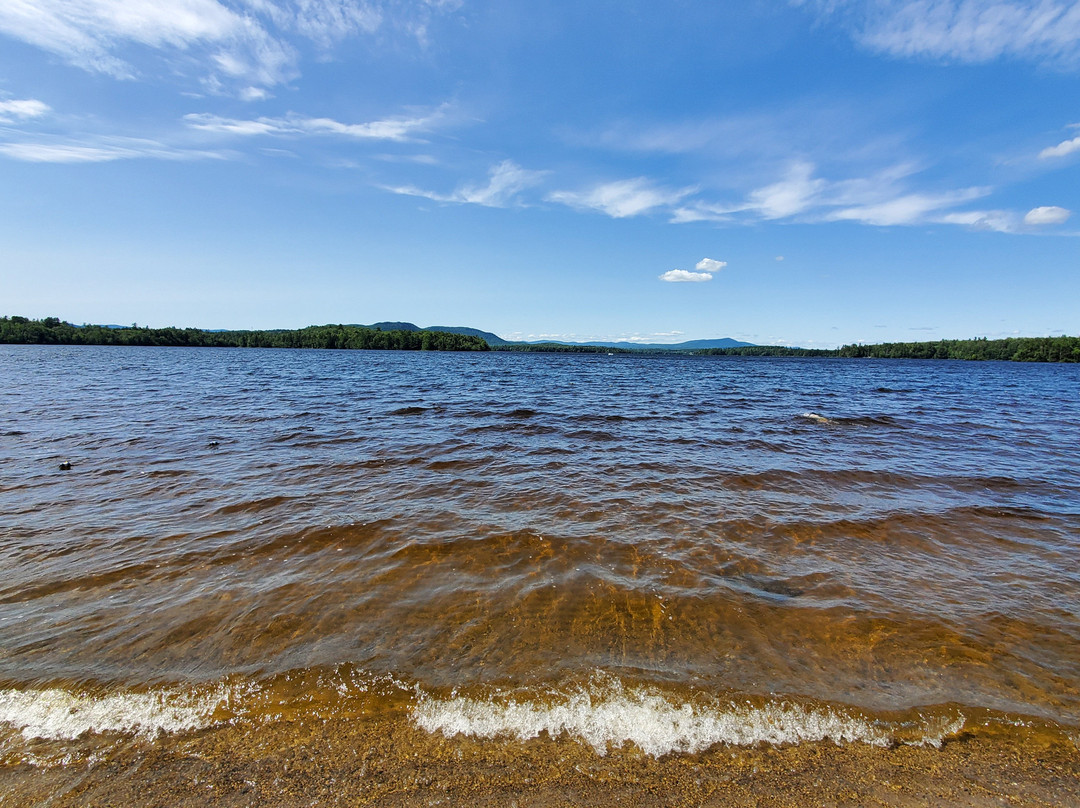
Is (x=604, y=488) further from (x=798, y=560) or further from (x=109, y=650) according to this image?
(x=109, y=650)

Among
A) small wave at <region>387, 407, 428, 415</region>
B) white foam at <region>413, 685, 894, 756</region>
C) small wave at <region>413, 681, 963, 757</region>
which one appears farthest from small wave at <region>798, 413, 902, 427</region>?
white foam at <region>413, 685, 894, 756</region>

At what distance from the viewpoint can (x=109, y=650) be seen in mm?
4285

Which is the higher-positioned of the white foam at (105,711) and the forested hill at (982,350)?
the forested hill at (982,350)

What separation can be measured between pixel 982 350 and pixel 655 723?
215 metres

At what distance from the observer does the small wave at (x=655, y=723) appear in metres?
3.41

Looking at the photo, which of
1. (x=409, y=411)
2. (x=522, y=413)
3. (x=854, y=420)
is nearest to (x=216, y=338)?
(x=409, y=411)

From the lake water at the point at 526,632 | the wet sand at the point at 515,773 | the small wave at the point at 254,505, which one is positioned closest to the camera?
the wet sand at the point at 515,773

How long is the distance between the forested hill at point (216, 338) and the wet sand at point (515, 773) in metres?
151

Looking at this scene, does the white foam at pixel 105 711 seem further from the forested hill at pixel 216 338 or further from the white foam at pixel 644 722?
the forested hill at pixel 216 338

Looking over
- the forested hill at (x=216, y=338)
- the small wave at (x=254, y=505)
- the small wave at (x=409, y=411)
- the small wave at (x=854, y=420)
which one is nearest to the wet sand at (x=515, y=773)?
the small wave at (x=254, y=505)

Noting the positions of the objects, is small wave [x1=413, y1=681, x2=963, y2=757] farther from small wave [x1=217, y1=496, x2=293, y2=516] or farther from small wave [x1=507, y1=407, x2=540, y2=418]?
small wave [x1=507, y1=407, x2=540, y2=418]

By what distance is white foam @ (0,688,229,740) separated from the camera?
3.37 meters

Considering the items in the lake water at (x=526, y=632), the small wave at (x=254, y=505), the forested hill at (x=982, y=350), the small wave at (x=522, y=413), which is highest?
the forested hill at (x=982, y=350)

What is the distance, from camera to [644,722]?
3.57 metres
